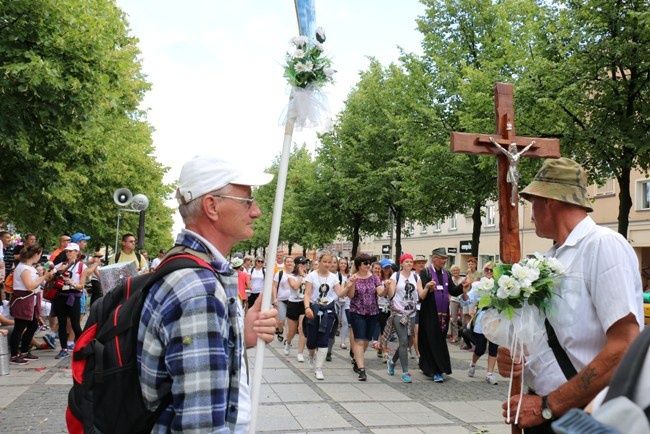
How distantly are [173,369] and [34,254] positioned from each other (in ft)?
30.7

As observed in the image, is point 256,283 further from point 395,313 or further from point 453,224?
point 453,224

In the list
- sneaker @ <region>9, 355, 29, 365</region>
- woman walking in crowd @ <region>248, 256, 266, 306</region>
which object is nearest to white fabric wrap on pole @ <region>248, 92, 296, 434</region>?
sneaker @ <region>9, 355, 29, 365</region>

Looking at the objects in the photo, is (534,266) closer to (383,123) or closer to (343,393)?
(343,393)

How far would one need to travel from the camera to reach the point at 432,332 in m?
10.2

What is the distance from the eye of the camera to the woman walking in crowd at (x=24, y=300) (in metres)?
9.75

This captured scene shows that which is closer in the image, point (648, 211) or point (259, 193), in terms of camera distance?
point (648, 211)

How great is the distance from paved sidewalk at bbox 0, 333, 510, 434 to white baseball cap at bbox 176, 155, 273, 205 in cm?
462

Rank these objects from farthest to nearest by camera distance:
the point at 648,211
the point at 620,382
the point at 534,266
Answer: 1. the point at 648,211
2. the point at 534,266
3. the point at 620,382

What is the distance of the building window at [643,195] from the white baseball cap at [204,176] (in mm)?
29628

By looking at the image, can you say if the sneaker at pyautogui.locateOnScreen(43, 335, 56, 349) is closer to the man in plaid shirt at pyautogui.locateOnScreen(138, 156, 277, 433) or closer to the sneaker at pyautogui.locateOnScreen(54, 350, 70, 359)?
the sneaker at pyautogui.locateOnScreen(54, 350, 70, 359)

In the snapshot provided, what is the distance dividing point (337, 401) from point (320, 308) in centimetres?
253

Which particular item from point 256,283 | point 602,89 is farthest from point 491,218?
point 256,283

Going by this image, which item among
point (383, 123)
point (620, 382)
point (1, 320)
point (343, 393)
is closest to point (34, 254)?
point (1, 320)

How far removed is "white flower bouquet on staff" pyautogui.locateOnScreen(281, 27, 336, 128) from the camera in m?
2.73
